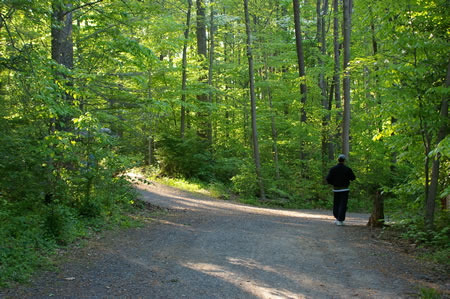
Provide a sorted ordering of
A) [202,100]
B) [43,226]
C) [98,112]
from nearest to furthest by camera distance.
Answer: [43,226]
[98,112]
[202,100]

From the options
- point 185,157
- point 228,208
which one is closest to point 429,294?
point 228,208

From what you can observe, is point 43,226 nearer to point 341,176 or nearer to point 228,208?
point 341,176

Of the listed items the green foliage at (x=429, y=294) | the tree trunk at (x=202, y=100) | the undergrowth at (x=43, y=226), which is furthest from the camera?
the tree trunk at (x=202, y=100)

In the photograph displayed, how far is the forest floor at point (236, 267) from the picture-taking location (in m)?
4.84

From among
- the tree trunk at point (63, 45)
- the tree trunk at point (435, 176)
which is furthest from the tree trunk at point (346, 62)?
the tree trunk at point (63, 45)

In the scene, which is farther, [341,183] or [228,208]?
[228,208]

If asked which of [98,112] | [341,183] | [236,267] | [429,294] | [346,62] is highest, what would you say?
[346,62]

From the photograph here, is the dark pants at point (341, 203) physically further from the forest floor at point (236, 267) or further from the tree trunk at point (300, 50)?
the tree trunk at point (300, 50)

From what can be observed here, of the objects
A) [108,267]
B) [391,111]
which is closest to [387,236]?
[391,111]

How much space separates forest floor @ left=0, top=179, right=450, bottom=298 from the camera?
484 cm

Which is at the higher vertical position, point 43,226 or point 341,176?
point 341,176

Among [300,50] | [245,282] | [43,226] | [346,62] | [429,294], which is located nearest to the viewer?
[429,294]

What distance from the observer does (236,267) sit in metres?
5.93

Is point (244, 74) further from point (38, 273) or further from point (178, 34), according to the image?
point (38, 273)
